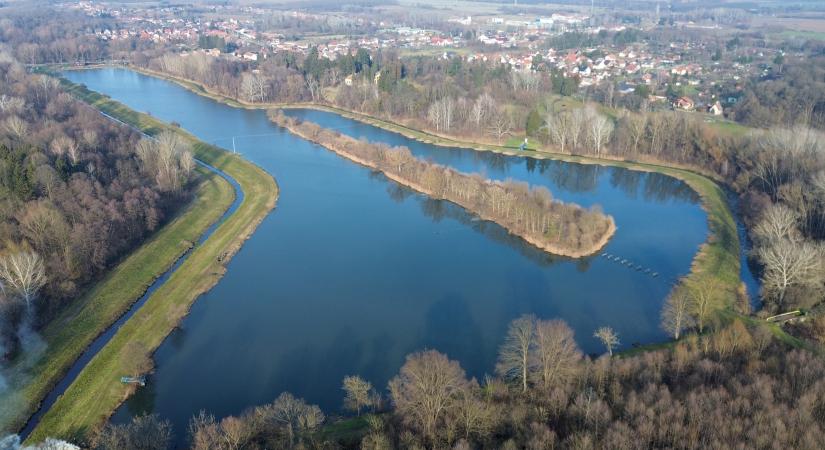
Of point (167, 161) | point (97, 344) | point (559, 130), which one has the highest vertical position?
point (559, 130)

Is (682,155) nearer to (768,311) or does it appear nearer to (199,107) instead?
(768,311)

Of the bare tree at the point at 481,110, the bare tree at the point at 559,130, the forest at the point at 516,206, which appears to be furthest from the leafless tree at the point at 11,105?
the bare tree at the point at 559,130

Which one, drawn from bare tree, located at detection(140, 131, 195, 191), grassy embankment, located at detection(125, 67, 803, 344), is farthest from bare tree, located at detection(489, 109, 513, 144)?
bare tree, located at detection(140, 131, 195, 191)

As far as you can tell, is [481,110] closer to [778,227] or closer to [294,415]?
[778,227]

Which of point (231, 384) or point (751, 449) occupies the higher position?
point (751, 449)

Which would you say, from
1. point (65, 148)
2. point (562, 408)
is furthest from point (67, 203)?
point (562, 408)

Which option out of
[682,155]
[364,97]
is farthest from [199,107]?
[682,155]
